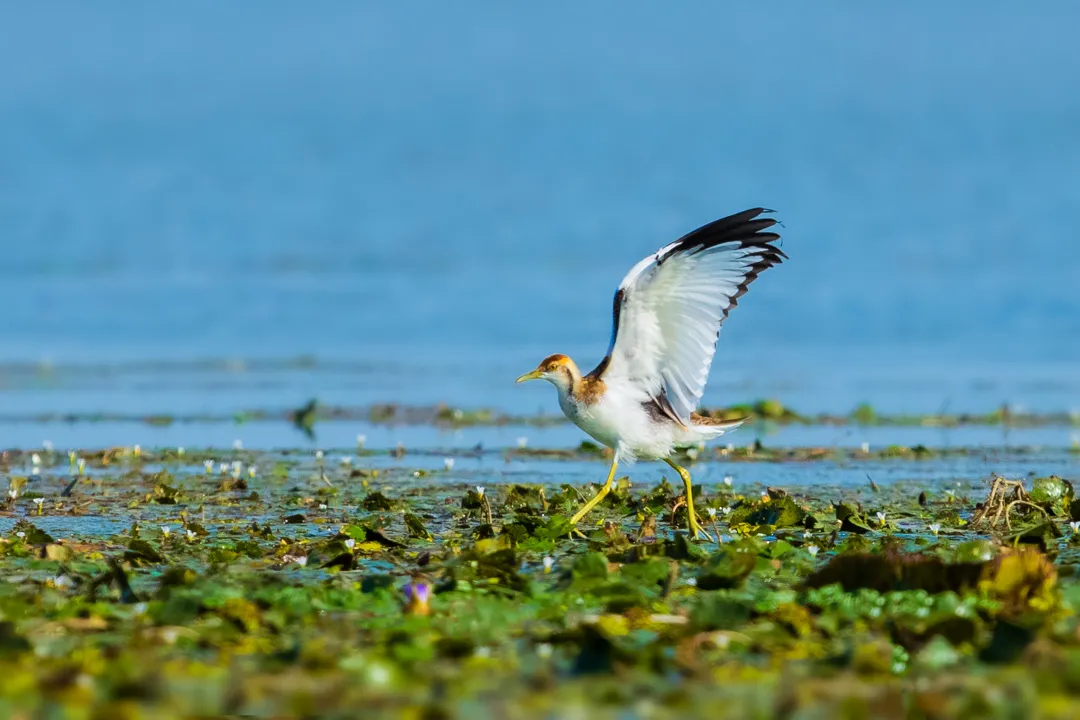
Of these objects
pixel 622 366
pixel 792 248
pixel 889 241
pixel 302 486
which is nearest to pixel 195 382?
pixel 302 486

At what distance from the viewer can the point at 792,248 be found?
121 ft

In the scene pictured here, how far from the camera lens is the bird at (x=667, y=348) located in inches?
385

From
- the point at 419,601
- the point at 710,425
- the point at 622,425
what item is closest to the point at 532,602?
the point at 419,601

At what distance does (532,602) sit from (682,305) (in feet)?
10.6

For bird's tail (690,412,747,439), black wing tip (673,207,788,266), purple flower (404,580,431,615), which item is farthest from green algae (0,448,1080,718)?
black wing tip (673,207,788,266)

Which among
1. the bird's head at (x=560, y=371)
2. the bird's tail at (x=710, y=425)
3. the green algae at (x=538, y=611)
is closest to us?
the green algae at (x=538, y=611)

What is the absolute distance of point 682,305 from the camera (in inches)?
395

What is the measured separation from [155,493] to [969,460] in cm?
644

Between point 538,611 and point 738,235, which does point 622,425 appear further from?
point 538,611

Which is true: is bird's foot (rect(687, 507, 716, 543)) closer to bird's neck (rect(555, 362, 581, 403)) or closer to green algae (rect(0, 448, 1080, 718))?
green algae (rect(0, 448, 1080, 718))

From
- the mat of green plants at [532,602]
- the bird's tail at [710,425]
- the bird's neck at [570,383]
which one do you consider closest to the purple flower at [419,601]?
the mat of green plants at [532,602]

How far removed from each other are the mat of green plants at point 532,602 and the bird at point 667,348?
48cm

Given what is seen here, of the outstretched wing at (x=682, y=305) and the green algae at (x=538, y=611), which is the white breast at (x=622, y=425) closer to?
the outstretched wing at (x=682, y=305)

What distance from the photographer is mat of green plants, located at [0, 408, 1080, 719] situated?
5293 mm
